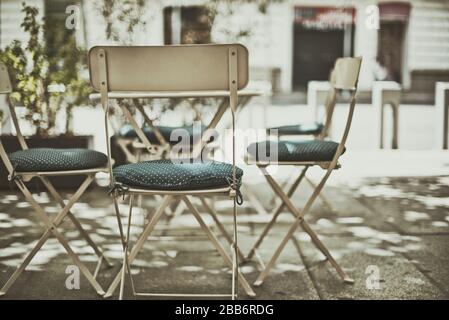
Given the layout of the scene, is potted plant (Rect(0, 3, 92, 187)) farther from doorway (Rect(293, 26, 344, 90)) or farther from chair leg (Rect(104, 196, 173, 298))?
doorway (Rect(293, 26, 344, 90))

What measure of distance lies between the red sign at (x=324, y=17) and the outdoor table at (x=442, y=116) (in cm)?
1070

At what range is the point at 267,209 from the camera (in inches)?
201

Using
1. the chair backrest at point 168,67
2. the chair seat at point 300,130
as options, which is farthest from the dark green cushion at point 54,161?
the chair seat at point 300,130

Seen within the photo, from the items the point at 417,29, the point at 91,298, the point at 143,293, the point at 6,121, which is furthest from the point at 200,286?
the point at 417,29

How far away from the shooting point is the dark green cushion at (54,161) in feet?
10.0

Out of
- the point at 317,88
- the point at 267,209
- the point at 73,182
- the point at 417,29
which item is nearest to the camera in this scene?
the point at 267,209

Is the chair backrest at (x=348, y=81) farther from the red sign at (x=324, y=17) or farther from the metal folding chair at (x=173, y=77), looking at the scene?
the red sign at (x=324, y=17)

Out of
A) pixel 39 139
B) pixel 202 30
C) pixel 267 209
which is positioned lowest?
pixel 267 209

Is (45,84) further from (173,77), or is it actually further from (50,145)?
(173,77)

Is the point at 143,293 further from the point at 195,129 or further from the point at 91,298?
the point at 195,129

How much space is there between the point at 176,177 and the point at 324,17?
17.4m

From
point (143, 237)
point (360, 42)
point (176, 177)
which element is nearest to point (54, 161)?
point (143, 237)

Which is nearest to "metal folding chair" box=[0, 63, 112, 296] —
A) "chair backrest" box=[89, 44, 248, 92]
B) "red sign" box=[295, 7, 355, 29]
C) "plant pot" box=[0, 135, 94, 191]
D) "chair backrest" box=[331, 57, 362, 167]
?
"chair backrest" box=[89, 44, 248, 92]

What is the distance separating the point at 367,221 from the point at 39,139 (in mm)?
3126
